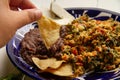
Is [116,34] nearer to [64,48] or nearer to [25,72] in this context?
[64,48]

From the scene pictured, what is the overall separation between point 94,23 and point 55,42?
0.19 m

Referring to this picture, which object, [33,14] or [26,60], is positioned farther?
[26,60]

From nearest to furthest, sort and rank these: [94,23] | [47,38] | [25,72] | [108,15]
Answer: [25,72], [47,38], [94,23], [108,15]

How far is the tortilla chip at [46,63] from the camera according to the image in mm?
814

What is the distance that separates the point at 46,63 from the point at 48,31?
11cm

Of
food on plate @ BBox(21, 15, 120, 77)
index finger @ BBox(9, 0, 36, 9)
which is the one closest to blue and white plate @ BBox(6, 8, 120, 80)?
food on plate @ BBox(21, 15, 120, 77)

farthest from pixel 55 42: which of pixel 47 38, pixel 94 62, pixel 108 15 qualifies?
pixel 108 15

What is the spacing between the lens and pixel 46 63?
84 centimetres

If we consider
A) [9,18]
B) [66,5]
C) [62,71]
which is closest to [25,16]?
[9,18]

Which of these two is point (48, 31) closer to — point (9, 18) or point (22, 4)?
point (22, 4)

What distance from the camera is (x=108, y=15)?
1.14 metres

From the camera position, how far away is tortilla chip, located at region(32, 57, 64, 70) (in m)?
0.81

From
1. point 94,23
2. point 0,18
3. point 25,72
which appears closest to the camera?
point 0,18

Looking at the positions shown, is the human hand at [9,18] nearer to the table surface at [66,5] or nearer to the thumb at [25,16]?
the thumb at [25,16]
